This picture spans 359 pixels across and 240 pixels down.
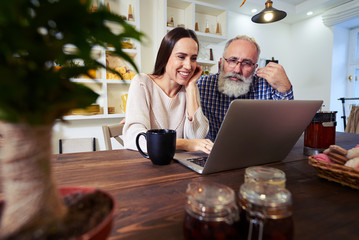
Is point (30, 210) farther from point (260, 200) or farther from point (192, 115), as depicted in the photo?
point (192, 115)

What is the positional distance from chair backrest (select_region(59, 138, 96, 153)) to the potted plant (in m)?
2.46

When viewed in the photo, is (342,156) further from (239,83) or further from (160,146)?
(239,83)

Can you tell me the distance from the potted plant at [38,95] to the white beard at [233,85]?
149 centimetres

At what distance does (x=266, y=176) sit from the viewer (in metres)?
0.44

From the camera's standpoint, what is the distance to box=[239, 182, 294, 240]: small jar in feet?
1.05

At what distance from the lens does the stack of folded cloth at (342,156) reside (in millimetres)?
567

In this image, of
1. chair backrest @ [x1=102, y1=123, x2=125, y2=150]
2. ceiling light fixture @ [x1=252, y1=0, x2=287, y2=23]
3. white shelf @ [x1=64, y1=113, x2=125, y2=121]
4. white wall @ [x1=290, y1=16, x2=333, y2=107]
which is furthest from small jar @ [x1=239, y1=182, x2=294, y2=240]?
white wall @ [x1=290, y1=16, x2=333, y2=107]

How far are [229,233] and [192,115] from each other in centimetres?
105

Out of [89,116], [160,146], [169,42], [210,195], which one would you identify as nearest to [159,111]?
[169,42]

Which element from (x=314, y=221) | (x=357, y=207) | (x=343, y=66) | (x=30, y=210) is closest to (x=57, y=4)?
(x=30, y=210)

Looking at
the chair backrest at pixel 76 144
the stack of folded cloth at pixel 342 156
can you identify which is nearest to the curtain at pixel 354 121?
the stack of folded cloth at pixel 342 156

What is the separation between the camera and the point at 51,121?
0.24 metres

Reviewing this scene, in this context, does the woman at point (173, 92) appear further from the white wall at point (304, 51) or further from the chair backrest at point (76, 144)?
the white wall at point (304, 51)

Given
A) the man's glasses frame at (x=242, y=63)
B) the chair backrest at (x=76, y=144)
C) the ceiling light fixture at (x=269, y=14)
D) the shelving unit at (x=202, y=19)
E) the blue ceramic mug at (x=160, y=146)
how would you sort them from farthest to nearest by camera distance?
the shelving unit at (x=202, y=19)
the chair backrest at (x=76, y=144)
the ceiling light fixture at (x=269, y=14)
the man's glasses frame at (x=242, y=63)
the blue ceramic mug at (x=160, y=146)
